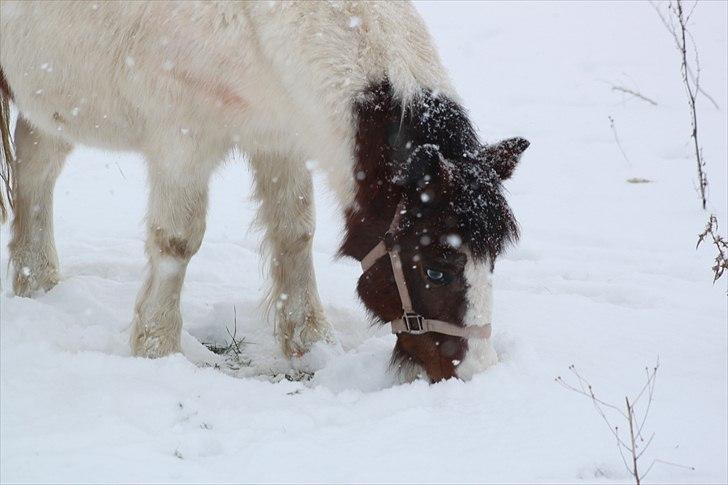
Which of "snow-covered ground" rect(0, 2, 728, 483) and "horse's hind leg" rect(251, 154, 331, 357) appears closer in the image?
"snow-covered ground" rect(0, 2, 728, 483)

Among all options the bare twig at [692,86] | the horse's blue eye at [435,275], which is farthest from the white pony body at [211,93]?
the bare twig at [692,86]

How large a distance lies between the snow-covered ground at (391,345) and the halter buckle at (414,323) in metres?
0.29

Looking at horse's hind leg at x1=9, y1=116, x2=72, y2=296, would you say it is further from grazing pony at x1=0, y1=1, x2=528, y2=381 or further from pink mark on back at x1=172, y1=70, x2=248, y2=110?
pink mark on back at x1=172, y1=70, x2=248, y2=110

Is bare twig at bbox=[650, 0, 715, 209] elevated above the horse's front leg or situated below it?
above

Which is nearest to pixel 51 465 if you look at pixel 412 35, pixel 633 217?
pixel 412 35

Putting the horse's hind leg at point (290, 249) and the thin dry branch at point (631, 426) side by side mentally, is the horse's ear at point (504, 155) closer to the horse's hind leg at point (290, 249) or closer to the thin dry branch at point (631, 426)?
the thin dry branch at point (631, 426)

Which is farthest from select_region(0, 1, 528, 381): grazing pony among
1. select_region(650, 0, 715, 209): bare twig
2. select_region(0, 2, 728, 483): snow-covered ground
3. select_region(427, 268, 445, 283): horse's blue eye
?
select_region(650, 0, 715, 209): bare twig

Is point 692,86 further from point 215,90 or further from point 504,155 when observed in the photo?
point 215,90

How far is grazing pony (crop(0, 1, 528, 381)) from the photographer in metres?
3.38

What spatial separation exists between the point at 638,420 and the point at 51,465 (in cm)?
203

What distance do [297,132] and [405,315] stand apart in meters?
0.97

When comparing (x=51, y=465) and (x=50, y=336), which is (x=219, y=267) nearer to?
(x=50, y=336)

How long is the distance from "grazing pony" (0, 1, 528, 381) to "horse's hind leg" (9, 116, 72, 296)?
58cm

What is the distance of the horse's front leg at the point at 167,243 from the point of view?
159 inches
